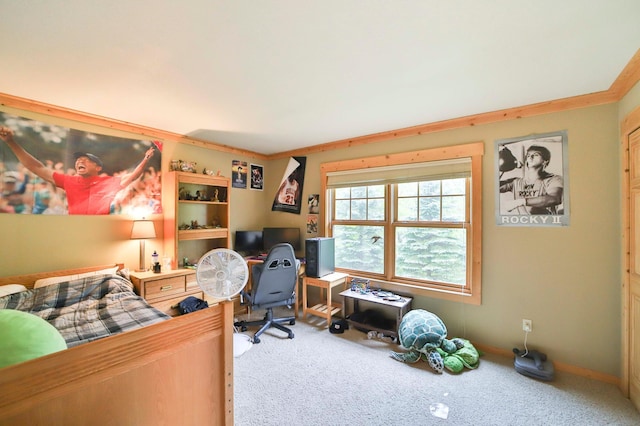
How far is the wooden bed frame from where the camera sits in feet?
2.51

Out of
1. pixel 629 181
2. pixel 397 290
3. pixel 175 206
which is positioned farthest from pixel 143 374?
pixel 629 181

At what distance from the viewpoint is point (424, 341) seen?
2.42 metres

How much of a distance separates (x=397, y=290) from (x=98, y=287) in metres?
3.05

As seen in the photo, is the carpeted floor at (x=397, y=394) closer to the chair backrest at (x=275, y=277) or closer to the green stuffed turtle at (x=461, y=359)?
the green stuffed turtle at (x=461, y=359)

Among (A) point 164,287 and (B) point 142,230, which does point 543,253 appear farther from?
(B) point 142,230

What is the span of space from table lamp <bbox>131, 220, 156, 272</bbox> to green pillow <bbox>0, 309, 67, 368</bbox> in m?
2.01

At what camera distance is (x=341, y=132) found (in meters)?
3.27

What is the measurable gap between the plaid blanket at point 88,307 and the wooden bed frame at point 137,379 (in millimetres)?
912

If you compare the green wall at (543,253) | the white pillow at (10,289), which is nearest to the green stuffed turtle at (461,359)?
the green wall at (543,253)

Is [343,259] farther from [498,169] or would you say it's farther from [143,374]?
[143,374]

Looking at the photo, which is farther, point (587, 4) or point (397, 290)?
point (397, 290)

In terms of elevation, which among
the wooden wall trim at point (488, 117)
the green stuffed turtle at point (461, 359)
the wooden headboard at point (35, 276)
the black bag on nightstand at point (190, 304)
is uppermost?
the wooden wall trim at point (488, 117)

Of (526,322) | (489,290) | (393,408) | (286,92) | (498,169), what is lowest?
(393,408)

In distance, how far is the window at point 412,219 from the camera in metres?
2.74
